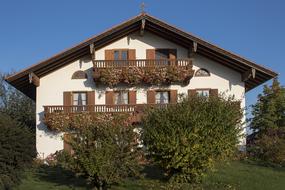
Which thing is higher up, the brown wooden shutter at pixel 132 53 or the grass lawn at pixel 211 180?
the brown wooden shutter at pixel 132 53

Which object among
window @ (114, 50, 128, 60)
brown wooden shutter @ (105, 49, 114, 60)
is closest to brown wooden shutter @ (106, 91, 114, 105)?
brown wooden shutter @ (105, 49, 114, 60)

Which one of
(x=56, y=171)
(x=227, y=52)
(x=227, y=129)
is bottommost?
(x=56, y=171)

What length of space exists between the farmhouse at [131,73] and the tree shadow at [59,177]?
4.48 metres

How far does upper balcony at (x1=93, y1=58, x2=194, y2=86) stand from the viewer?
30844 millimetres

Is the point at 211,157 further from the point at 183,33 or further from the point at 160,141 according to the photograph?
the point at 183,33

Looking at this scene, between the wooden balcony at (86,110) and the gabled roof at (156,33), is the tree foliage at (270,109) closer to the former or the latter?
the gabled roof at (156,33)

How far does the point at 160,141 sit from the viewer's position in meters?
21.7

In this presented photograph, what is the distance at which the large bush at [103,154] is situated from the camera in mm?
20734

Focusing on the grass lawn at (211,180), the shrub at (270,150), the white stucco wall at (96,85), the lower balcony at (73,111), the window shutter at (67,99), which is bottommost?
the grass lawn at (211,180)

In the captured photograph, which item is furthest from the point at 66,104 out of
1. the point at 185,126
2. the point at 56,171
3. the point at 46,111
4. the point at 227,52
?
the point at 185,126

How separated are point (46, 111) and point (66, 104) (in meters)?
1.46

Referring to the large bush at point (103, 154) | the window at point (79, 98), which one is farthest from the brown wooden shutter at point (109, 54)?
the large bush at point (103, 154)

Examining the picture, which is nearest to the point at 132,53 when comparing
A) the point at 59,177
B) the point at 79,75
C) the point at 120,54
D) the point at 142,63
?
the point at 120,54

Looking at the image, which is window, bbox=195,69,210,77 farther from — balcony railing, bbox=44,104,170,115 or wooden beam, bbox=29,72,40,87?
wooden beam, bbox=29,72,40,87
